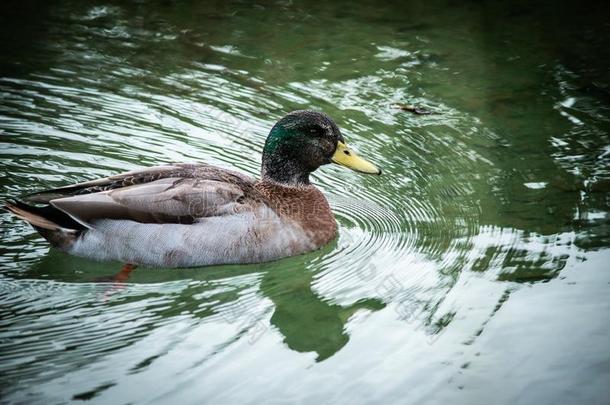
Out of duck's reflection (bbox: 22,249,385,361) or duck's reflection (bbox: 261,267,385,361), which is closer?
duck's reflection (bbox: 261,267,385,361)

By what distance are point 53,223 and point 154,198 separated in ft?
2.47

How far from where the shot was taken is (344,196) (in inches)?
285

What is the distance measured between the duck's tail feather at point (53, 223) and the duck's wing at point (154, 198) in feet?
0.24

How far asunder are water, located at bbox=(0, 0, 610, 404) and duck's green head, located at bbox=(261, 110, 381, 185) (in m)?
0.52

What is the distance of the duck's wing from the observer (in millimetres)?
5898

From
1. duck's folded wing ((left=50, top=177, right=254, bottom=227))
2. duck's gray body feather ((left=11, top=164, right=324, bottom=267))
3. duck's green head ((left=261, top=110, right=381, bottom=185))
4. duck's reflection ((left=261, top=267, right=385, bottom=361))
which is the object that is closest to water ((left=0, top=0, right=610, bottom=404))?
duck's reflection ((left=261, top=267, right=385, bottom=361))

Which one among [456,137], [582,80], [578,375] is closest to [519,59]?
[582,80]

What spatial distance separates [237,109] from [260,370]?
4.33 meters

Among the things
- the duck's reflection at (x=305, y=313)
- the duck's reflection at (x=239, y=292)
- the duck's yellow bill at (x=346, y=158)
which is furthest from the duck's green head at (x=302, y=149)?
the duck's reflection at (x=305, y=313)

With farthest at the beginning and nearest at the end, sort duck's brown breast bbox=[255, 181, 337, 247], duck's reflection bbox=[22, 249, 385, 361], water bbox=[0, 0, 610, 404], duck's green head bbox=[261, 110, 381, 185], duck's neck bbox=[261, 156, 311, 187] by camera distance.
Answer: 1. duck's neck bbox=[261, 156, 311, 187]
2. duck's green head bbox=[261, 110, 381, 185]
3. duck's brown breast bbox=[255, 181, 337, 247]
4. duck's reflection bbox=[22, 249, 385, 361]
5. water bbox=[0, 0, 610, 404]

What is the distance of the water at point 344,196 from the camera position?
466cm

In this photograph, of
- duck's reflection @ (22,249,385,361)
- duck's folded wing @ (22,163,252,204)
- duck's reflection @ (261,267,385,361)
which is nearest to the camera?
duck's reflection @ (261,267,385,361)

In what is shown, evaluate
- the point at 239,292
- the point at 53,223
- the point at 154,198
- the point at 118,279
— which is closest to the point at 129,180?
the point at 154,198

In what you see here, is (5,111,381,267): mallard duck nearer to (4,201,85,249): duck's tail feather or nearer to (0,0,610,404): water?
(4,201,85,249): duck's tail feather
